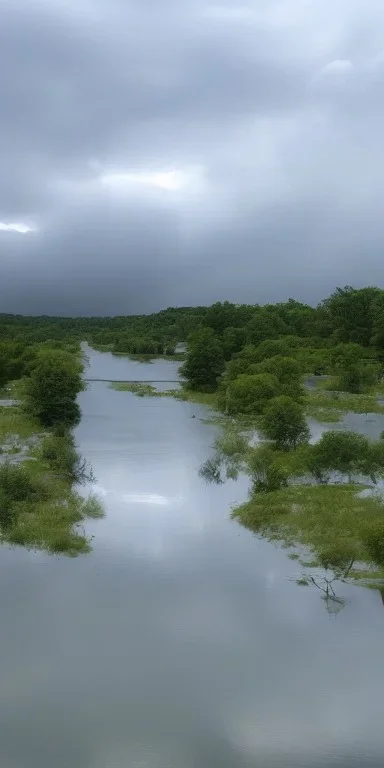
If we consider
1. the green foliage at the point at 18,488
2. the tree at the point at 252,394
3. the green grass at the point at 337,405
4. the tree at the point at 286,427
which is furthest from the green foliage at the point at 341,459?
the tree at the point at 252,394

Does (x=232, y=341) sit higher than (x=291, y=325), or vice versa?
(x=291, y=325)

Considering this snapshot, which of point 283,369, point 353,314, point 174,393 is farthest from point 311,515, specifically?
point 353,314

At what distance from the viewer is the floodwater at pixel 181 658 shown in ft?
38.1

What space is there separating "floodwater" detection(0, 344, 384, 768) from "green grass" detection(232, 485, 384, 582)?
0.78m

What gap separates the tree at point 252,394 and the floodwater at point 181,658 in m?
21.9

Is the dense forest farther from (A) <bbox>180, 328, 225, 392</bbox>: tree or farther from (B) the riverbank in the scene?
(B) the riverbank

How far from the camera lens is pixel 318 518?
807 inches

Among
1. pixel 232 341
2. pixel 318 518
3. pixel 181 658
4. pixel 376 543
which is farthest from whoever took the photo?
pixel 232 341

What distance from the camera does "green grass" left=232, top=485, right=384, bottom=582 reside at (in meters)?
18.5

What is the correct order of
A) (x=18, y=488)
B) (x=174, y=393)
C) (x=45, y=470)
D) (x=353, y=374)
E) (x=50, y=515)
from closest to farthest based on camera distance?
(x=50, y=515), (x=18, y=488), (x=45, y=470), (x=353, y=374), (x=174, y=393)

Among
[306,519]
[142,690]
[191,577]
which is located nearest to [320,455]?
[306,519]

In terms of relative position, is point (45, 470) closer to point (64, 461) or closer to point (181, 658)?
point (64, 461)

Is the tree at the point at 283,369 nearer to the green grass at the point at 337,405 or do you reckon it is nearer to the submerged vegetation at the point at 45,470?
the green grass at the point at 337,405

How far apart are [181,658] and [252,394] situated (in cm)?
3111
